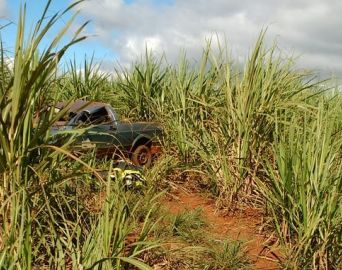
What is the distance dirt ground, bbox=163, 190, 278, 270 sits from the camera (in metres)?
4.01

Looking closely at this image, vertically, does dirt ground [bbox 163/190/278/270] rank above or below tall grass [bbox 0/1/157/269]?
below

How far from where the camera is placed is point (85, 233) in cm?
335

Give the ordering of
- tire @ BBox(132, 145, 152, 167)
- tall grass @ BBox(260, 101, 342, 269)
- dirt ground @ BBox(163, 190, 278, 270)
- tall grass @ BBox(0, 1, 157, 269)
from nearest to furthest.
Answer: tall grass @ BBox(0, 1, 157, 269) → tall grass @ BBox(260, 101, 342, 269) → dirt ground @ BBox(163, 190, 278, 270) → tire @ BBox(132, 145, 152, 167)

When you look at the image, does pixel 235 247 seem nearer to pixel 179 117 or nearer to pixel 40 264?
pixel 40 264

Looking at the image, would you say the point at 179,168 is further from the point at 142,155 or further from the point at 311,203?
the point at 311,203

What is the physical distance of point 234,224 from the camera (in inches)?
189

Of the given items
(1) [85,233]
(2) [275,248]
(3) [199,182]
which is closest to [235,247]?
(2) [275,248]

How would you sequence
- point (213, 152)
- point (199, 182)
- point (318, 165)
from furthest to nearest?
point (199, 182) < point (213, 152) < point (318, 165)

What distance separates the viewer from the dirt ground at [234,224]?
4008 mm

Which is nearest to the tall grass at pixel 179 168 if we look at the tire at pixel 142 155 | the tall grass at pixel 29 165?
the tall grass at pixel 29 165

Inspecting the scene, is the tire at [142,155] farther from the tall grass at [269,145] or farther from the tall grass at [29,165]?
the tall grass at [29,165]

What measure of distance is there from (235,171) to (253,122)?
0.56 metres

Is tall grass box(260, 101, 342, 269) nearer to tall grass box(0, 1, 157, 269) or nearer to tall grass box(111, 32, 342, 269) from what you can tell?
tall grass box(111, 32, 342, 269)

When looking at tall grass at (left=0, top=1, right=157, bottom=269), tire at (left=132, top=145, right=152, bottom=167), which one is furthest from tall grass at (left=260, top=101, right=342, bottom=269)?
tire at (left=132, top=145, right=152, bottom=167)
